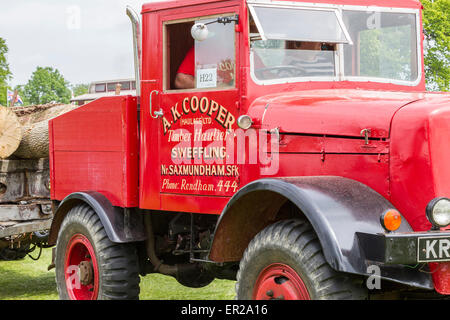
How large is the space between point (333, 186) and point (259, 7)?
1.66 meters

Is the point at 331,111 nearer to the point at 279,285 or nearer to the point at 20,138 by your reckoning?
the point at 279,285

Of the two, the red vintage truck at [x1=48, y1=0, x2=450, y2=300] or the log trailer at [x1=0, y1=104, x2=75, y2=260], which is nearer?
the red vintage truck at [x1=48, y1=0, x2=450, y2=300]

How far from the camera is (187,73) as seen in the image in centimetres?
615

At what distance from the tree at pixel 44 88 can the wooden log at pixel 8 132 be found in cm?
5242

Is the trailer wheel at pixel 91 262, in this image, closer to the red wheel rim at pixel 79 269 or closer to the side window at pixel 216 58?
the red wheel rim at pixel 79 269

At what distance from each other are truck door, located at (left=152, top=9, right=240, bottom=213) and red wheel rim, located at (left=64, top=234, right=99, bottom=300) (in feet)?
3.80

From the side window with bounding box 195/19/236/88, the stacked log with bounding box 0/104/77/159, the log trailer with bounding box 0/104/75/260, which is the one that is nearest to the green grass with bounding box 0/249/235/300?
the log trailer with bounding box 0/104/75/260

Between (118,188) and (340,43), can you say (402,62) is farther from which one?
(118,188)

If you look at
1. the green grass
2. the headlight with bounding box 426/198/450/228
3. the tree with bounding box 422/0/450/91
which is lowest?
the green grass

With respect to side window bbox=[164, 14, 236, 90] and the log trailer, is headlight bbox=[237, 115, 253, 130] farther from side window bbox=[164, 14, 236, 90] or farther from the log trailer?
the log trailer

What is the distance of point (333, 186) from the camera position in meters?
4.62

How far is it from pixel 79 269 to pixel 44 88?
56.2 m

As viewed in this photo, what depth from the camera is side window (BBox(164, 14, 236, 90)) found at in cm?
571

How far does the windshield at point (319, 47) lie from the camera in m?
5.61
